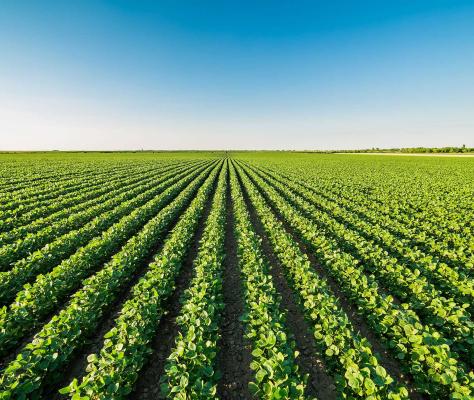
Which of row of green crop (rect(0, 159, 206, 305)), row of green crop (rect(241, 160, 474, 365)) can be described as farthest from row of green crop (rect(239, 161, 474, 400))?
row of green crop (rect(0, 159, 206, 305))

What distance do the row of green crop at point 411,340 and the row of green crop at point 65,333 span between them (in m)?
Answer: 6.12

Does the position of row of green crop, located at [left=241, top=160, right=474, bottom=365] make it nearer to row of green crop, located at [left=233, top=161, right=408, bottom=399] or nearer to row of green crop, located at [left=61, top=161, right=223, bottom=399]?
row of green crop, located at [left=233, top=161, right=408, bottom=399]

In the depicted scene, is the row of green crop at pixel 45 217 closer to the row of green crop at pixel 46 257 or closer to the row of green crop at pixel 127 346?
the row of green crop at pixel 46 257

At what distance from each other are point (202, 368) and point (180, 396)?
0.55 metres

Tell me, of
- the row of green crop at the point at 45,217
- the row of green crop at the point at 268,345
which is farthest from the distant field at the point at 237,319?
the row of green crop at the point at 45,217

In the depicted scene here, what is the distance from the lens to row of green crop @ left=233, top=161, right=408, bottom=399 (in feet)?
11.8

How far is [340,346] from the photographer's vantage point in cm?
Answer: 441

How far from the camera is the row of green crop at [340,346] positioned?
3596 millimetres

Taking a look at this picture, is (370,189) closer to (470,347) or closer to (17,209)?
(470,347)

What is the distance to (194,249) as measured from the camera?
10.8 metres

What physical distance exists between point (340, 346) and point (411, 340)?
1194 mm

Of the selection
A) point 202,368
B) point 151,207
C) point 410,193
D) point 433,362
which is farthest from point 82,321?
point 410,193

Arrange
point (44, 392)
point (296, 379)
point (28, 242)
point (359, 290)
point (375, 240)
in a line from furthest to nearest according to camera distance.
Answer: point (375, 240)
point (28, 242)
point (359, 290)
point (44, 392)
point (296, 379)

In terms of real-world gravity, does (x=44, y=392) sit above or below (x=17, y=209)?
below
